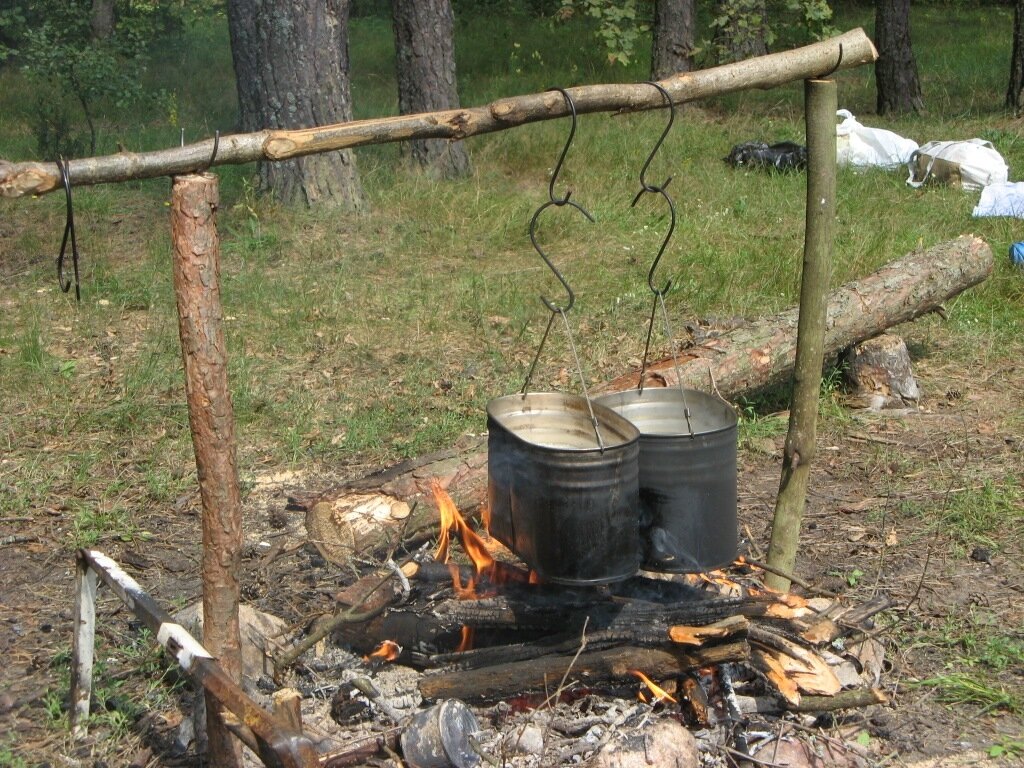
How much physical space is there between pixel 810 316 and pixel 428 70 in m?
7.01

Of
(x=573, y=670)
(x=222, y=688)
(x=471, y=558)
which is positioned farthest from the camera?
(x=471, y=558)

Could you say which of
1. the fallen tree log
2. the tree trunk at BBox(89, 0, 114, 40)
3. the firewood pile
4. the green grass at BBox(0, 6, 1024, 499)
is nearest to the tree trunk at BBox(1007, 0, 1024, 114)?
the green grass at BBox(0, 6, 1024, 499)

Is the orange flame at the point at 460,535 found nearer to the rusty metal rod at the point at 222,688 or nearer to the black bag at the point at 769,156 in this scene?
the rusty metal rod at the point at 222,688

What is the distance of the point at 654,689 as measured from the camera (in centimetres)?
341

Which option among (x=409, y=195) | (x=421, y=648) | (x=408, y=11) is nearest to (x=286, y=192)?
(x=409, y=195)

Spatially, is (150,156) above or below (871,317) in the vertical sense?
above

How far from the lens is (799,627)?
370 cm

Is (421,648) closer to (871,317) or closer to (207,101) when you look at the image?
(871,317)

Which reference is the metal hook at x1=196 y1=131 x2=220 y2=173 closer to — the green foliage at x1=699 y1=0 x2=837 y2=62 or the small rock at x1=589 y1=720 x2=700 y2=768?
the small rock at x1=589 y1=720 x2=700 y2=768

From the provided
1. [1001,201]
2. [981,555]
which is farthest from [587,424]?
[1001,201]

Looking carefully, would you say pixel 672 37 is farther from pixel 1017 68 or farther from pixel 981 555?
pixel 981 555

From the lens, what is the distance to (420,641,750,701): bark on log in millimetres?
3371

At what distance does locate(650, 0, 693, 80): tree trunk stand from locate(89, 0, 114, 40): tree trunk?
26.4ft

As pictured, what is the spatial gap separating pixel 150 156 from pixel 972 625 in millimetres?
3171
